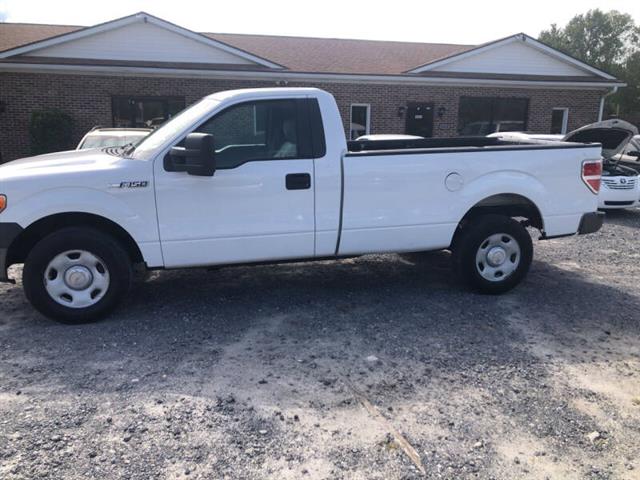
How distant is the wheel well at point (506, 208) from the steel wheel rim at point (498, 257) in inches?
11.3

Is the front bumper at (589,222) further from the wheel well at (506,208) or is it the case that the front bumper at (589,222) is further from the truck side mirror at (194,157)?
the truck side mirror at (194,157)

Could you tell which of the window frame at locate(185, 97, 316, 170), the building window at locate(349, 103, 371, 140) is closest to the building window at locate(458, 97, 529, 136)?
the building window at locate(349, 103, 371, 140)

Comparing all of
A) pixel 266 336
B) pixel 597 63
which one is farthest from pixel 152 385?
pixel 597 63

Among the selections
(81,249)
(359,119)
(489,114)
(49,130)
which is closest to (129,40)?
(49,130)

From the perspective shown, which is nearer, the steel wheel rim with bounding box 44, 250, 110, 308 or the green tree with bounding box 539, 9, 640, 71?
the steel wheel rim with bounding box 44, 250, 110, 308

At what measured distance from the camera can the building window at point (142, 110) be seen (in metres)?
16.9

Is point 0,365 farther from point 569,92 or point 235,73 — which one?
point 569,92

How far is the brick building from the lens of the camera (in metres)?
16.2

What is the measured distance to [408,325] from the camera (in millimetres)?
4828

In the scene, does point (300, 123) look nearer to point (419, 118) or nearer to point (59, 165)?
point (59, 165)

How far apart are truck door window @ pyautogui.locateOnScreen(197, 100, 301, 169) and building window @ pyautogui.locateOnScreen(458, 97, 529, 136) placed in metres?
16.3

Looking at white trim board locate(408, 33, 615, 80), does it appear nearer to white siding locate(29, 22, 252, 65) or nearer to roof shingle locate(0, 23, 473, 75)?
roof shingle locate(0, 23, 473, 75)

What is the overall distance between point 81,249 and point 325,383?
2.27 meters

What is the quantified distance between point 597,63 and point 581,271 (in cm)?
5937
